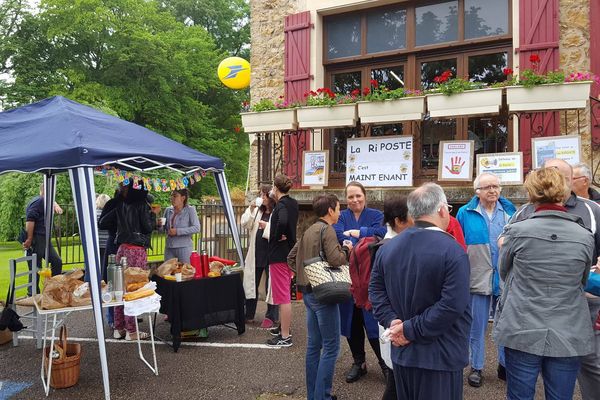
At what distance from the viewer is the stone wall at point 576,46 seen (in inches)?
271

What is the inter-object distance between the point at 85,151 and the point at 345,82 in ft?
19.2

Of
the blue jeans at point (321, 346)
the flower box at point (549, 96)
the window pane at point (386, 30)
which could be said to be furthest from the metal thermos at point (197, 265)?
the window pane at point (386, 30)

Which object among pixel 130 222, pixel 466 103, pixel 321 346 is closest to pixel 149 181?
pixel 130 222

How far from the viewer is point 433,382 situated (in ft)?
7.27

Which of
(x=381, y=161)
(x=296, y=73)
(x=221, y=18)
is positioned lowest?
(x=381, y=161)

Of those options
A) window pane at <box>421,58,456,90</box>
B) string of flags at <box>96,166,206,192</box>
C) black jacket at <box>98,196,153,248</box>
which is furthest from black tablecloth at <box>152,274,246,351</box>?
window pane at <box>421,58,456,90</box>

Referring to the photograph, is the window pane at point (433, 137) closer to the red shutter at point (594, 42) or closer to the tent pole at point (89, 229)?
the red shutter at point (594, 42)

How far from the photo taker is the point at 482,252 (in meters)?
4.09

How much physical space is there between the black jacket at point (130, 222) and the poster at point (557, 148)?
489 centimetres

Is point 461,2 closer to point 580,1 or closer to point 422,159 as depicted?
point 580,1

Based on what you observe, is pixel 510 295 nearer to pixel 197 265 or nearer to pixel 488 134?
pixel 197 265

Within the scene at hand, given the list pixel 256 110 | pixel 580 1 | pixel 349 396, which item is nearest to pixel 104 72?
pixel 256 110

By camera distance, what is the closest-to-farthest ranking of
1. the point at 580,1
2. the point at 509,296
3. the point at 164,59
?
1. the point at 509,296
2. the point at 580,1
3. the point at 164,59

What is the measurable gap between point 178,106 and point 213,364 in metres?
21.1
